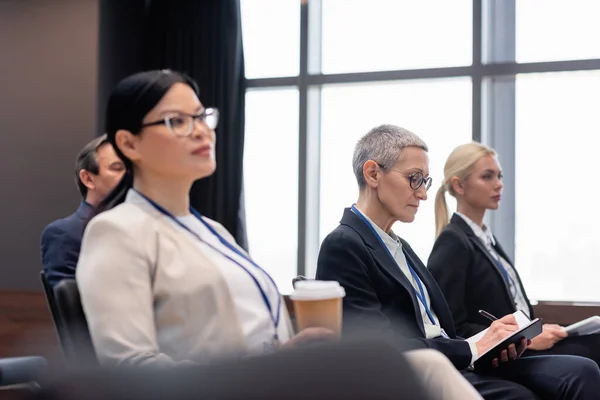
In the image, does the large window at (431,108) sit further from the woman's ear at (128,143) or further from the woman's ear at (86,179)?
the woman's ear at (128,143)

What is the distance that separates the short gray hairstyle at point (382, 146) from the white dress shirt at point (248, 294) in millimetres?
817

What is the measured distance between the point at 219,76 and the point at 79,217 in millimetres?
2744

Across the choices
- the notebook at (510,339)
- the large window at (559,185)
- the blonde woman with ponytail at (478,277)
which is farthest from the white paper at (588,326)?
the large window at (559,185)

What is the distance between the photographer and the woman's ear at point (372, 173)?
2254 millimetres

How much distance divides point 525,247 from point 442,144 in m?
0.89

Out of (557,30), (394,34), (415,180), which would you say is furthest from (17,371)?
(557,30)

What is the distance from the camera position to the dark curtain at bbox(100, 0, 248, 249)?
203 inches

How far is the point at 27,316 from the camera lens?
475cm

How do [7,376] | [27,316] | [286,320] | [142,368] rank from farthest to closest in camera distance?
1. [27,316]
2. [7,376]
3. [286,320]
4. [142,368]

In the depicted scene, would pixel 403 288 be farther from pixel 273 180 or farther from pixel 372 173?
pixel 273 180

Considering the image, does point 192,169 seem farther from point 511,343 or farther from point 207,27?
point 207,27

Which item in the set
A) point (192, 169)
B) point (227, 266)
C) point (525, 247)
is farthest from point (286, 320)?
point (525, 247)

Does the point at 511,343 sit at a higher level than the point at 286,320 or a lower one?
lower

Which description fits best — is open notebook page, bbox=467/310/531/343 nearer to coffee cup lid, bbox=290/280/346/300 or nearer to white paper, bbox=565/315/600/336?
white paper, bbox=565/315/600/336
